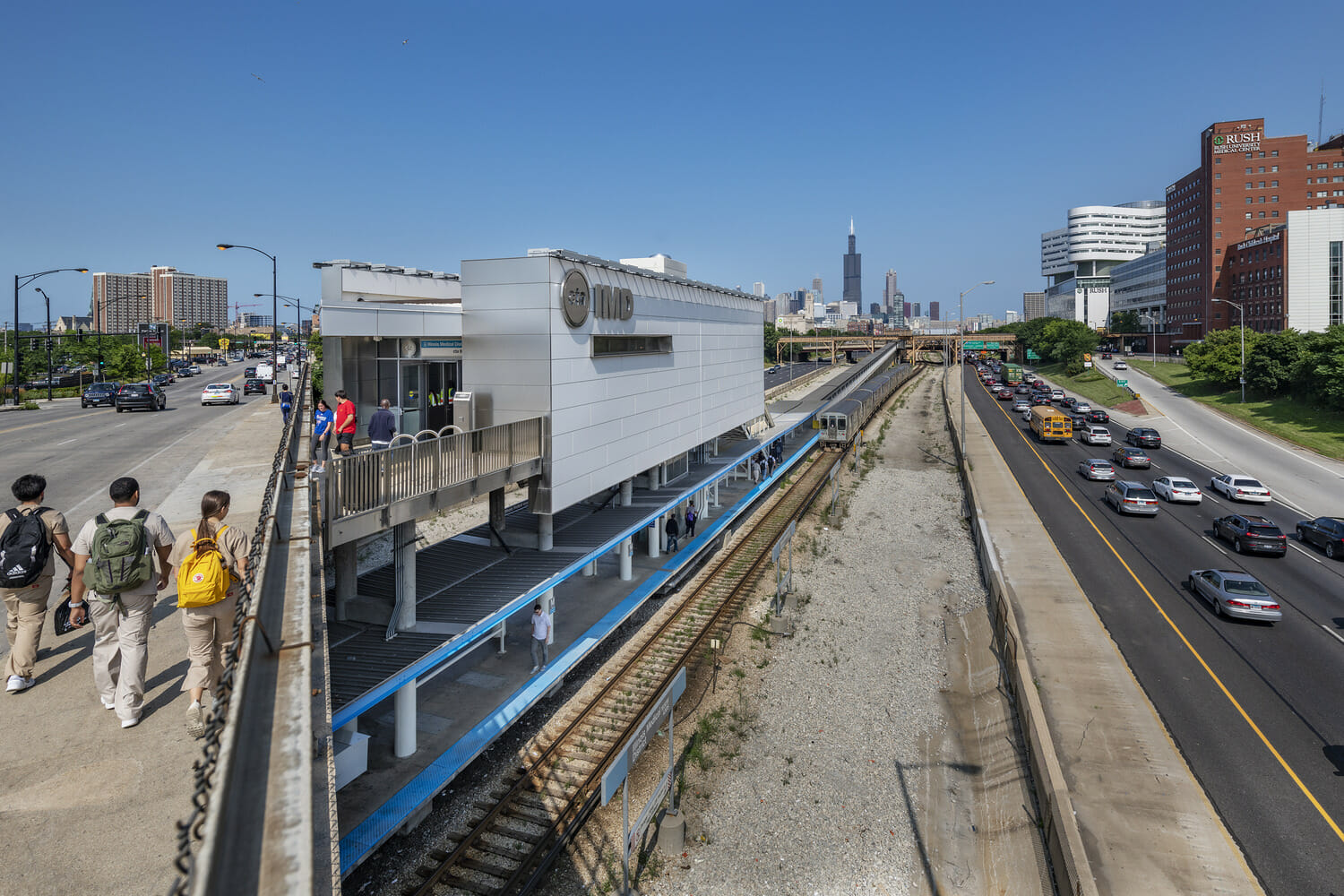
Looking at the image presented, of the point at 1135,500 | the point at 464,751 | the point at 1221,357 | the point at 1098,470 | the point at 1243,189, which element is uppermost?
the point at 1243,189

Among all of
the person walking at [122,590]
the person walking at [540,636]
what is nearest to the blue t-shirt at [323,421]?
the person walking at [540,636]

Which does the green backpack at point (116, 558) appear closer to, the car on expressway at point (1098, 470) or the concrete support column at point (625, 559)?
the concrete support column at point (625, 559)

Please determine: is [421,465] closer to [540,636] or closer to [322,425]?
[322,425]

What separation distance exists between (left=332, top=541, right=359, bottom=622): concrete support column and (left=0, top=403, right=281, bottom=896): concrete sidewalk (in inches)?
217

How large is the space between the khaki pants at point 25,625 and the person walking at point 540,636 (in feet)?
30.0

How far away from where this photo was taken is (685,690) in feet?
56.2

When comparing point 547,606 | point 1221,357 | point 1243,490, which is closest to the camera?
point 547,606

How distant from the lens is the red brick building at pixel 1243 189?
335 feet

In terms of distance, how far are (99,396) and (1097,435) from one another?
61.6 m

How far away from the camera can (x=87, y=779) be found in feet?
18.5

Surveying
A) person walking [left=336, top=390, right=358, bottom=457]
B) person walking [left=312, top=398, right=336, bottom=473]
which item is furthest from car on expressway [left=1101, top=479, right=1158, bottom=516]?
person walking [left=312, top=398, right=336, bottom=473]

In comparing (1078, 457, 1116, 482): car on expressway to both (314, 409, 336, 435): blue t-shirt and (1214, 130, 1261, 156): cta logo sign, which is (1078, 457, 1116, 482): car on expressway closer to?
(314, 409, 336, 435): blue t-shirt

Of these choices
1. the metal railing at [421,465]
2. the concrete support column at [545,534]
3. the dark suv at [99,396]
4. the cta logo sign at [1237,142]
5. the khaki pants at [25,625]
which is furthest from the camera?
the cta logo sign at [1237,142]

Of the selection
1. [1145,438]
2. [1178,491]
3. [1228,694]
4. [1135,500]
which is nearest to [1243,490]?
[1178,491]
